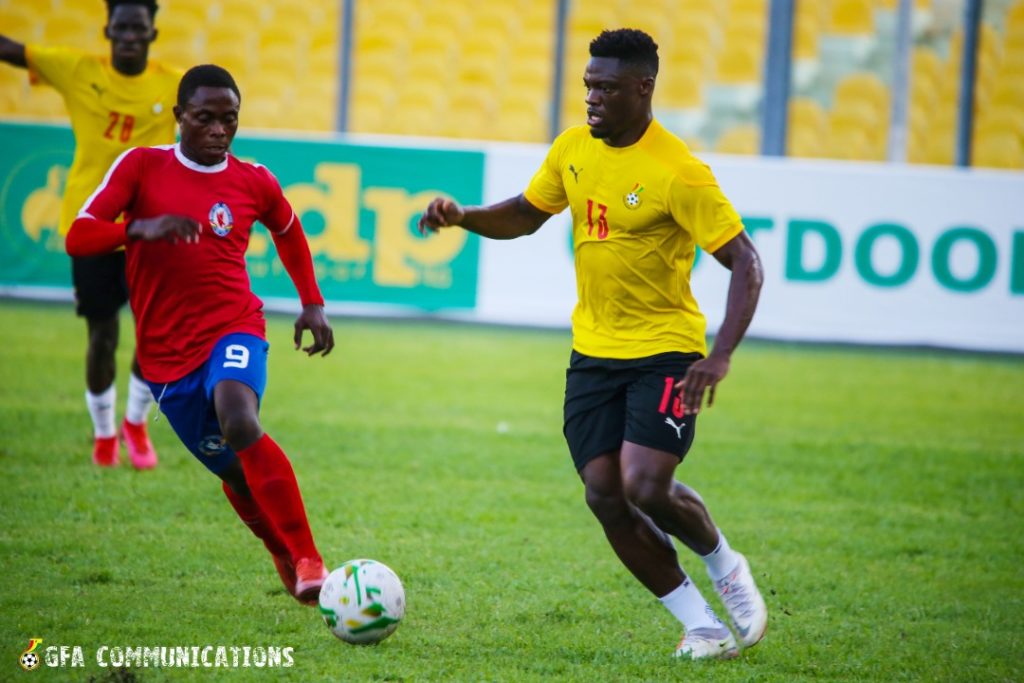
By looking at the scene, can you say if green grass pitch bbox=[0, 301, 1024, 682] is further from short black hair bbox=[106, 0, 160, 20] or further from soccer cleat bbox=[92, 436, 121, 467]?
short black hair bbox=[106, 0, 160, 20]

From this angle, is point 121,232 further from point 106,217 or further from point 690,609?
point 690,609

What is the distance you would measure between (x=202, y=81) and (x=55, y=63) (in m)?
2.93

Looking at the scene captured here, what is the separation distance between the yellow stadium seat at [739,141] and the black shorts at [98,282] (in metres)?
11.3

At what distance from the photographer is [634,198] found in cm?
488

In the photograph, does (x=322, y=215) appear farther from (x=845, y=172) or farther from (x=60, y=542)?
(x=60, y=542)

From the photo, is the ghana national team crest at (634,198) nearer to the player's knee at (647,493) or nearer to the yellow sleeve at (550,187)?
the yellow sleeve at (550,187)

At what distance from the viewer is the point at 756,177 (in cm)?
1350

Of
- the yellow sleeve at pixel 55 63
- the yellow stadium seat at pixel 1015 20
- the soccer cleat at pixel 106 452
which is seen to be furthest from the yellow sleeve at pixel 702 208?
the yellow stadium seat at pixel 1015 20

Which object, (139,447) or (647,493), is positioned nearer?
(647,493)

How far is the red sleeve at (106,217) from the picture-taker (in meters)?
4.98

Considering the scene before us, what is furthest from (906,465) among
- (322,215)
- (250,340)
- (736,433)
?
(322,215)

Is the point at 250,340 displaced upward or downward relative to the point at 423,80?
downward

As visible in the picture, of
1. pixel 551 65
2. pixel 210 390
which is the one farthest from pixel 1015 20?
pixel 210 390

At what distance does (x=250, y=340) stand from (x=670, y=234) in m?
1.65
